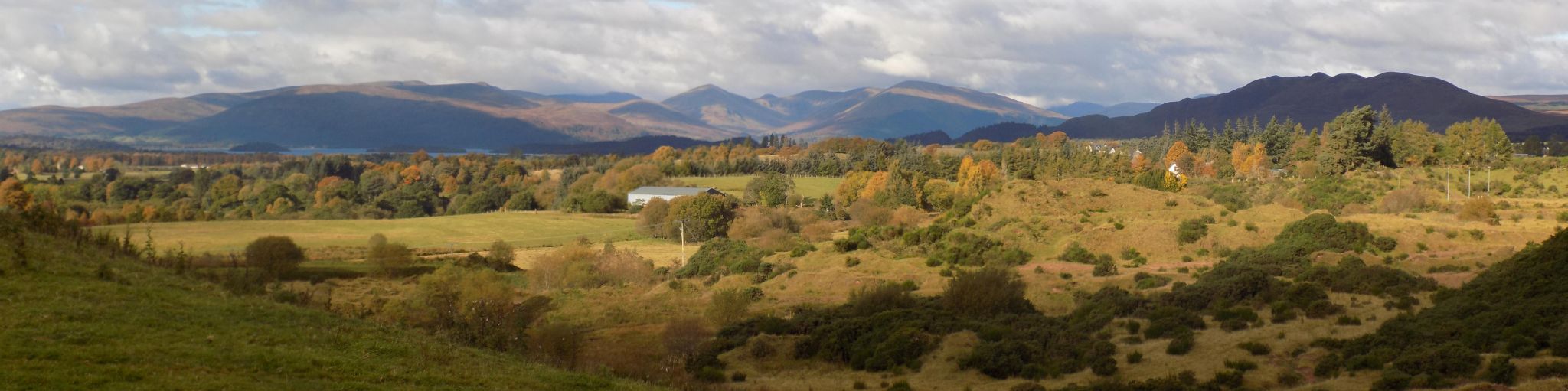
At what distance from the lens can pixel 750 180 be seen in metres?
121

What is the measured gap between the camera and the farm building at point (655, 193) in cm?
9812

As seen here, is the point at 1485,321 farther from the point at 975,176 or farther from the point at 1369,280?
the point at 975,176

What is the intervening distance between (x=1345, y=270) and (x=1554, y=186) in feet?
139

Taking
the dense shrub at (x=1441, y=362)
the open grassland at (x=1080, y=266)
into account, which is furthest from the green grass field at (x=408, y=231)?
the dense shrub at (x=1441, y=362)

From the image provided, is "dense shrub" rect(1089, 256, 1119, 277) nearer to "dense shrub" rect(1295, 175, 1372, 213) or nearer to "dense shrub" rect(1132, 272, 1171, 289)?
"dense shrub" rect(1132, 272, 1171, 289)

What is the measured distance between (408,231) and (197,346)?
6847 cm

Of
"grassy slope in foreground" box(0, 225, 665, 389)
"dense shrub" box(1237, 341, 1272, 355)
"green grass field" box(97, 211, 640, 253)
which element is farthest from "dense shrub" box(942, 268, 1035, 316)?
"green grass field" box(97, 211, 640, 253)

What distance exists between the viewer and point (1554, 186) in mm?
61438

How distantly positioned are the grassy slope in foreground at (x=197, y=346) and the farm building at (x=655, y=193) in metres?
77.9

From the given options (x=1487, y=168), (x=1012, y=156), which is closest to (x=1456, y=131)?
(x=1487, y=168)

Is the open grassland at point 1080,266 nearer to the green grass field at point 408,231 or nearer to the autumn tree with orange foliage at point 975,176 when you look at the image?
the green grass field at point 408,231

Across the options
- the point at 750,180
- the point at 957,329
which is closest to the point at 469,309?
the point at 957,329

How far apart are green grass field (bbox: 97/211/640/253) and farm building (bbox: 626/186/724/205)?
6361mm

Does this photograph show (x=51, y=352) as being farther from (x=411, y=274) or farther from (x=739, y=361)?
(x=411, y=274)
